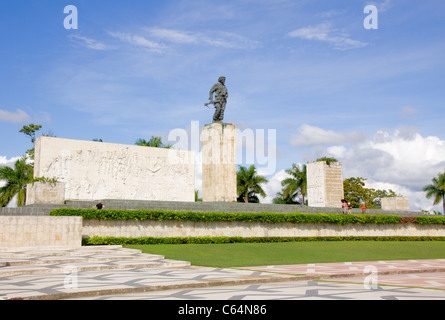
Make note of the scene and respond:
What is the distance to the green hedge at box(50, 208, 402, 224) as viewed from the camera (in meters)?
13.2

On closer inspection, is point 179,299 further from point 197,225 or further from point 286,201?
point 286,201

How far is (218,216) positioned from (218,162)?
349cm

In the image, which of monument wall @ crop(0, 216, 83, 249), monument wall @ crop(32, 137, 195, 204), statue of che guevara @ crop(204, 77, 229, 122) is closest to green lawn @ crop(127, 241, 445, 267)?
monument wall @ crop(0, 216, 83, 249)

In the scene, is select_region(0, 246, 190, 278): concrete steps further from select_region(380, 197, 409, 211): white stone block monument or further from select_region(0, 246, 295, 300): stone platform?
select_region(380, 197, 409, 211): white stone block monument

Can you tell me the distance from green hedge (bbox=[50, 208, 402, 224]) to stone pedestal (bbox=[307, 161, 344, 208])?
4.57 metres

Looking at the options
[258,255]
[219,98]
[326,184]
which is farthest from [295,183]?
[258,255]

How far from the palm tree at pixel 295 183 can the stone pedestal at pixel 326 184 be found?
1167 cm

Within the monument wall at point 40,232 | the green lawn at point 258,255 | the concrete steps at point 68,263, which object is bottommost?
the green lawn at point 258,255

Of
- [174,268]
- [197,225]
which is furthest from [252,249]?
[174,268]

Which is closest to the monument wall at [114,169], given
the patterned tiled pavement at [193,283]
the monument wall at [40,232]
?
the monument wall at [40,232]

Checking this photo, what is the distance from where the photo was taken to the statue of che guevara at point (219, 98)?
18.7 metres

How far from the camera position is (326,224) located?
17453mm

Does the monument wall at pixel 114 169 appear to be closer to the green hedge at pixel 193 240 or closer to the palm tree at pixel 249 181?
the green hedge at pixel 193 240
